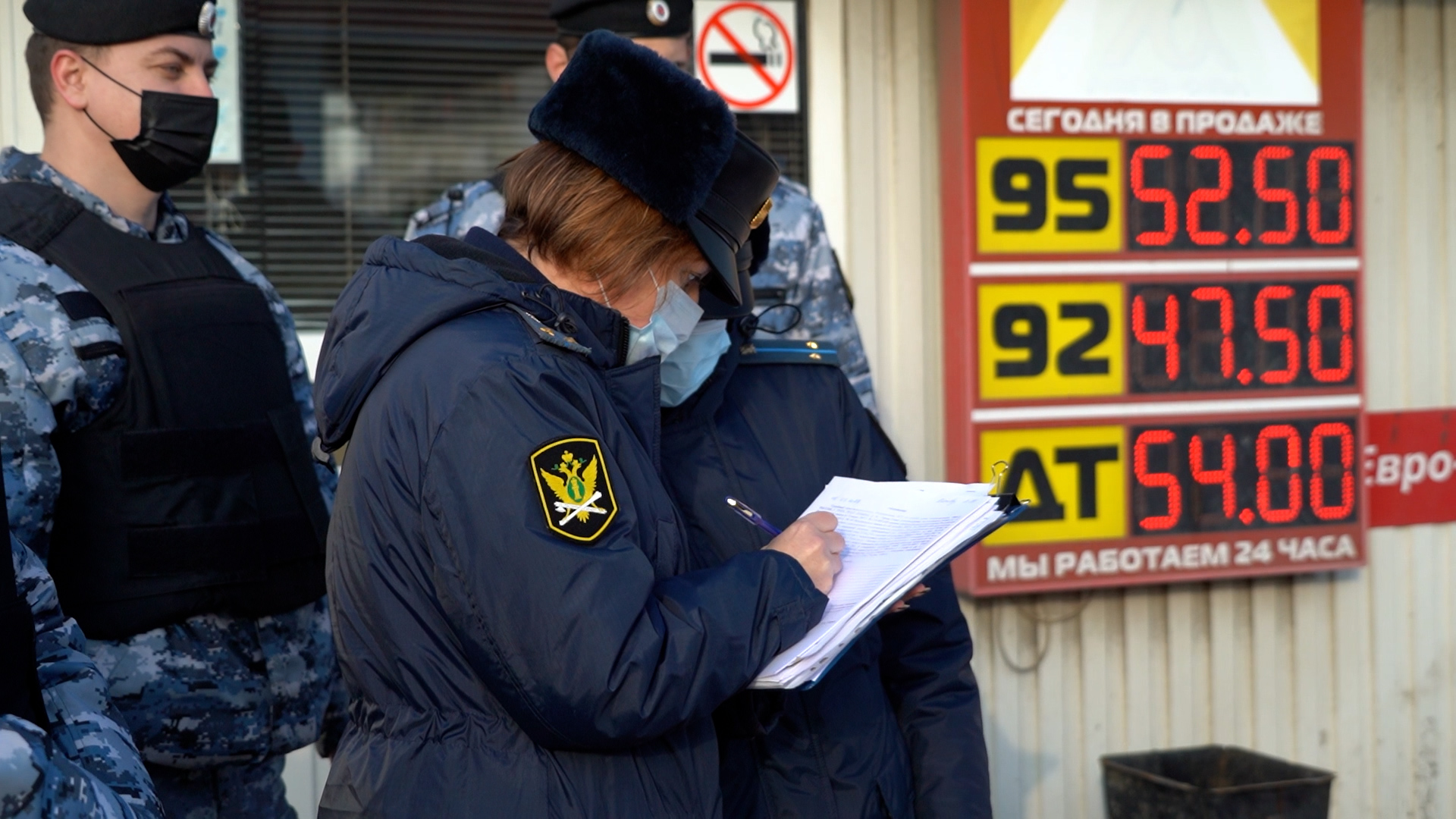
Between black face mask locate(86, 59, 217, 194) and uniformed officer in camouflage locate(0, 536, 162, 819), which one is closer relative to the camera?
uniformed officer in camouflage locate(0, 536, 162, 819)

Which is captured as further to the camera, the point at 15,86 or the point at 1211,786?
the point at 1211,786

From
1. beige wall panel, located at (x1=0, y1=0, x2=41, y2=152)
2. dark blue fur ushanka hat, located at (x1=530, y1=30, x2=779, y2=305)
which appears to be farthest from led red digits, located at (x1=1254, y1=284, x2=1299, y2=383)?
beige wall panel, located at (x1=0, y1=0, x2=41, y2=152)

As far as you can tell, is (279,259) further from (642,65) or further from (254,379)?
(642,65)

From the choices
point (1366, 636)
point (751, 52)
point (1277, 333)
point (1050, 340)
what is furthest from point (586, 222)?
point (1366, 636)

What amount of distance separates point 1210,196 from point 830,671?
2481 millimetres

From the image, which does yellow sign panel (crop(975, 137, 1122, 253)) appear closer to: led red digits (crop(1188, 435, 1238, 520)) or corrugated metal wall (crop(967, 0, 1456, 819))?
led red digits (crop(1188, 435, 1238, 520))

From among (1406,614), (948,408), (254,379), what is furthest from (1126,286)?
(254,379)

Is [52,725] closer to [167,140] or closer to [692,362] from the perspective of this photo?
[692,362]

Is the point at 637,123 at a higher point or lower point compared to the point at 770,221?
lower

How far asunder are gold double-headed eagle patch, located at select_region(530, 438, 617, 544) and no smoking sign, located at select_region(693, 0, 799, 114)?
264 cm

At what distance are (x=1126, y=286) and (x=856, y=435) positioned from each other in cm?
207

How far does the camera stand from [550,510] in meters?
1.41

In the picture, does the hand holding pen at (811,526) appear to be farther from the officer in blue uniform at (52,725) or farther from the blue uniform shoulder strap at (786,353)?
the officer in blue uniform at (52,725)

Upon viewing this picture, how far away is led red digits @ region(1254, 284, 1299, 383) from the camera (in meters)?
3.88
